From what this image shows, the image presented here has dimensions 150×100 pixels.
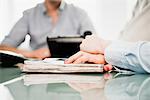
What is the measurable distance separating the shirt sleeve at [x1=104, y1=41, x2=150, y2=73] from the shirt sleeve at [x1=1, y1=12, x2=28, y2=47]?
167 centimetres

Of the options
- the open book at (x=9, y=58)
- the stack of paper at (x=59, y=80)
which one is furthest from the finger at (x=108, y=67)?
the open book at (x=9, y=58)

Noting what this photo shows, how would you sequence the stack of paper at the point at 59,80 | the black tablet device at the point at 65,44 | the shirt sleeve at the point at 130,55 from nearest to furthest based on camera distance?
1. the stack of paper at the point at 59,80
2. the shirt sleeve at the point at 130,55
3. the black tablet device at the point at 65,44

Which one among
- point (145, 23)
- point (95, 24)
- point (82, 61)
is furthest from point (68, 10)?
point (82, 61)

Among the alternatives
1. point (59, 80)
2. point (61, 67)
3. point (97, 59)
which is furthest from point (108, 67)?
point (59, 80)

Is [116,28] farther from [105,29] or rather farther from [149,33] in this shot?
[149,33]

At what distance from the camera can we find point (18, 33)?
8.48 ft

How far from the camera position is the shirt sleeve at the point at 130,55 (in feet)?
2.92

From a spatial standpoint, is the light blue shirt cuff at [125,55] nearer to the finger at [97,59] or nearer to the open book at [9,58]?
the finger at [97,59]

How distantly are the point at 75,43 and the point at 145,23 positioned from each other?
14.0 inches

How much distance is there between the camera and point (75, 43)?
1.54m

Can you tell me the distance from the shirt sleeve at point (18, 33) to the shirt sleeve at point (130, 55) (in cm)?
167

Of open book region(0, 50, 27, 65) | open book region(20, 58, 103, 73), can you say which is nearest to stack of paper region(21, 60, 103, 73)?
open book region(20, 58, 103, 73)

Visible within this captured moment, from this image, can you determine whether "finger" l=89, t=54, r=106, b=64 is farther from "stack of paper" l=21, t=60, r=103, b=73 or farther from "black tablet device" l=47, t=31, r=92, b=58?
"black tablet device" l=47, t=31, r=92, b=58

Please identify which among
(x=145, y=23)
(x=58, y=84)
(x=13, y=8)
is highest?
(x=13, y=8)
